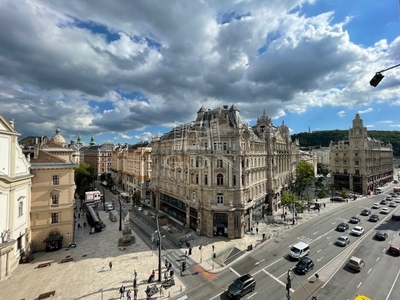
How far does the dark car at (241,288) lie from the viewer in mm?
22109

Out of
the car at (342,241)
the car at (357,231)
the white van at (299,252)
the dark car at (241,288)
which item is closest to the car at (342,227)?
the car at (357,231)

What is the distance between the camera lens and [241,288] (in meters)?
22.5

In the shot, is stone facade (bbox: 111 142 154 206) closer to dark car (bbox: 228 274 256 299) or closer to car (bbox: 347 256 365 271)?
dark car (bbox: 228 274 256 299)

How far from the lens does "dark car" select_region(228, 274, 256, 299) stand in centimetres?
2211

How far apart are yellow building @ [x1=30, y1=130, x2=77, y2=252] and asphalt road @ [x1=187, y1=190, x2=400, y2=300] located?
27555 mm

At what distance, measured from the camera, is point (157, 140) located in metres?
59.8

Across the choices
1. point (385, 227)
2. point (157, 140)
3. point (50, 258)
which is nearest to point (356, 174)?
point (385, 227)

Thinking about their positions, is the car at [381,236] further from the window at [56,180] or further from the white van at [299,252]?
the window at [56,180]

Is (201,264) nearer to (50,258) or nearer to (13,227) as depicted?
(50,258)

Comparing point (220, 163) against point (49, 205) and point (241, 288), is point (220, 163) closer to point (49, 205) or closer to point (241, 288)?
point (241, 288)

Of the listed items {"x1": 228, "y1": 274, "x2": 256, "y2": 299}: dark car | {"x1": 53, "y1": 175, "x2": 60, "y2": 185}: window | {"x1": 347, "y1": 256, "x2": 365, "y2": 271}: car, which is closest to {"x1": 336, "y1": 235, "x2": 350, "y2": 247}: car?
{"x1": 347, "y1": 256, "x2": 365, "y2": 271}: car

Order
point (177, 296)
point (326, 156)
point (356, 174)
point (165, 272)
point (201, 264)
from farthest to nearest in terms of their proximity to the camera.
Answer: point (326, 156) → point (356, 174) → point (201, 264) → point (165, 272) → point (177, 296)

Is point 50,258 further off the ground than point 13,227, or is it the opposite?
point 13,227

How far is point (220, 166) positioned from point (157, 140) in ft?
87.4
